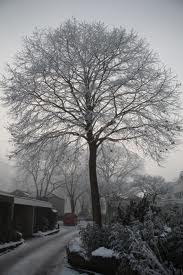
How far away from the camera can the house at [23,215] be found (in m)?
21.9

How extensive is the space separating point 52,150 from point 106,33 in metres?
8.56

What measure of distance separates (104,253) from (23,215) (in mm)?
19433

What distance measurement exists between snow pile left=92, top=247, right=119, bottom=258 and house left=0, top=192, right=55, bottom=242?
10122 millimetres

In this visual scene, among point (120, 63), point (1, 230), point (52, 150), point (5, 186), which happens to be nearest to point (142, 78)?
point (120, 63)

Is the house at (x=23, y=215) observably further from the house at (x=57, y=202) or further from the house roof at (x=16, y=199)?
the house at (x=57, y=202)

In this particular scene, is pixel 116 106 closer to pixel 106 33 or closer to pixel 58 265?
pixel 106 33

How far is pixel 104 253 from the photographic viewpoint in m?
12.0

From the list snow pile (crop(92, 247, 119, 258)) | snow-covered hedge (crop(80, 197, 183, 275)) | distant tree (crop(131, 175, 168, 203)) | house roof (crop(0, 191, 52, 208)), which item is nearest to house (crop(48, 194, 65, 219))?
distant tree (crop(131, 175, 168, 203))

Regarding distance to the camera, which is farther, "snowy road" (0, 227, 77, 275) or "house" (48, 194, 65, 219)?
"house" (48, 194, 65, 219)

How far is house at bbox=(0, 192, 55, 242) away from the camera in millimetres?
21906

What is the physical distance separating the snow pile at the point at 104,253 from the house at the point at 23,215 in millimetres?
A: 10122

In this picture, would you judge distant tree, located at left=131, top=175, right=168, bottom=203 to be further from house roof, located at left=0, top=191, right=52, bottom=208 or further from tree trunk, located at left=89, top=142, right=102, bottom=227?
tree trunk, located at left=89, top=142, right=102, bottom=227

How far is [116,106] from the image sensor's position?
59.9 ft

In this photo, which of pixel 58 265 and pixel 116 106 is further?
pixel 116 106
